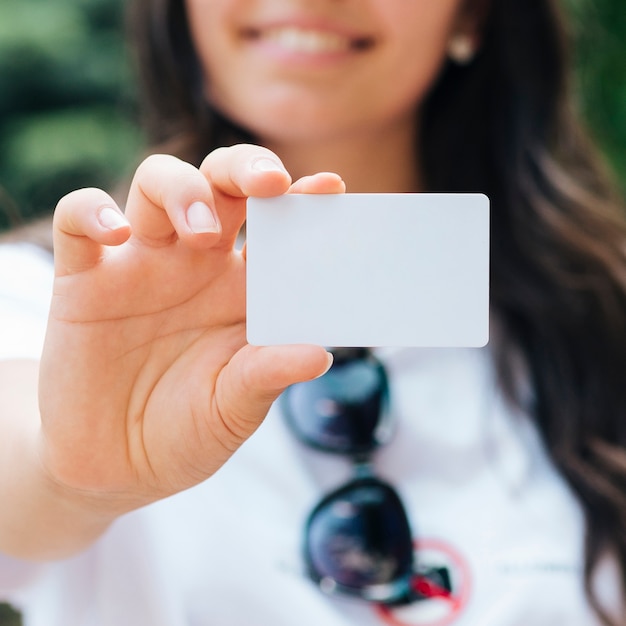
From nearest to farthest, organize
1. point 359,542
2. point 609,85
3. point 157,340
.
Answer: point 157,340 → point 359,542 → point 609,85

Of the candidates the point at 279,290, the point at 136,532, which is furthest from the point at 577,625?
the point at 279,290

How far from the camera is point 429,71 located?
4.37ft

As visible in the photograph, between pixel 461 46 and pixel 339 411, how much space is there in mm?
744

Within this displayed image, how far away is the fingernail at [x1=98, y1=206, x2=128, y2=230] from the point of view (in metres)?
0.62

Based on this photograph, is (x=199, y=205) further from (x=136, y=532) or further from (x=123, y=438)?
(x=136, y=532)

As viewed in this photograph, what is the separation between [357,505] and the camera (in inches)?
41.9

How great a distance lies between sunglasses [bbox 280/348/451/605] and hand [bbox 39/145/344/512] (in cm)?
37

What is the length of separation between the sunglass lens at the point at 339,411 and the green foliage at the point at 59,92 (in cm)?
237

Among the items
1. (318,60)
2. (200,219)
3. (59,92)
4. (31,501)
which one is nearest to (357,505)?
(31,501)

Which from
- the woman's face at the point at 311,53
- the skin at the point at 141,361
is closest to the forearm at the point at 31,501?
the skin at the point at 141,361

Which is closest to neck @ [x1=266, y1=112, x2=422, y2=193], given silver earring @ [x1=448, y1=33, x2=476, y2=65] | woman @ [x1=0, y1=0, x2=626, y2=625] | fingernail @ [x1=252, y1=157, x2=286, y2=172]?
woman @ [x1=0, y1=0, x2=626, y2=625]

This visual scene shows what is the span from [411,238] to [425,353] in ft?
1.94

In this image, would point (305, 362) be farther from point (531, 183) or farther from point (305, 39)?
point (531, 183)

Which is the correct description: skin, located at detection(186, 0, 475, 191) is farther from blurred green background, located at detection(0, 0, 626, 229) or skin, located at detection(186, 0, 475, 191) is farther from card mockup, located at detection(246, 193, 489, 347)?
blurred green background, located at detection(0, 0, 626, 229)
